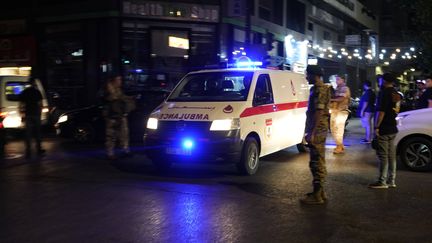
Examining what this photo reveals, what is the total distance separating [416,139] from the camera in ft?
31.7

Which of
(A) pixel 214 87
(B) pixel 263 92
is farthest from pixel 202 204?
(B) pixel 263 92

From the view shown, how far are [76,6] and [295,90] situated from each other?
543 inches

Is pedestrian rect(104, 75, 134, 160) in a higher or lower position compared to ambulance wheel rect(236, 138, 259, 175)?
higher

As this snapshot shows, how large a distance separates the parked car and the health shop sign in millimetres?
10564

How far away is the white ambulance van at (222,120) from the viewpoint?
8.90 meters

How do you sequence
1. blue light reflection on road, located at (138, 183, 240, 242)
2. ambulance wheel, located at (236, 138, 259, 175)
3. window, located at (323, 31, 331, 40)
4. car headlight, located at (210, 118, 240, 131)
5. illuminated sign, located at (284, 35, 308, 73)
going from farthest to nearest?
window, located at (323, 31, 331, 40) < illuminated sign, located at (284, 35, 308, 73) < ambulance wheel, located at (236, 138, 259, 175) < car headlight, located at (210, 118, 240, 131) < blue light reflection on road, located at (138, 183, 240, 242)

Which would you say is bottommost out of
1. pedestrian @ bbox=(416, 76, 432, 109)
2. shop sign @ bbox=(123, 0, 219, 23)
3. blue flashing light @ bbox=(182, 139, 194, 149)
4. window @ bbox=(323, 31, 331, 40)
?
blue flashing light @ bbox=(182, 139, 194, 149)

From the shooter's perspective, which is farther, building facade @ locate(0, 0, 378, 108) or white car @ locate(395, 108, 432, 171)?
building facade @ locate(0, 0, 378, 108)

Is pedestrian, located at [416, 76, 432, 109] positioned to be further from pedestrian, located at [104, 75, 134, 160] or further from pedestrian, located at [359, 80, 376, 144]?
pedestrian, located at [104, 75, 134, 160]

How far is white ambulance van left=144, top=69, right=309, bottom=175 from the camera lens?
8898mm

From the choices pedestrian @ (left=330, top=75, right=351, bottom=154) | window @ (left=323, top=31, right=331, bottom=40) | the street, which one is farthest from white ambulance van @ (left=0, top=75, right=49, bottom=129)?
window @ (left=323, top=31, right=331, bottom=40)

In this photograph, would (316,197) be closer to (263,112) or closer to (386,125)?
(386,125)

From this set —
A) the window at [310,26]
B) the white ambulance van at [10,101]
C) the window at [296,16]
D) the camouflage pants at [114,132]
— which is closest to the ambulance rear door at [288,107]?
the camouflage pants at [114,132]

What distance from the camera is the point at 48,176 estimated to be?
9406 mm
